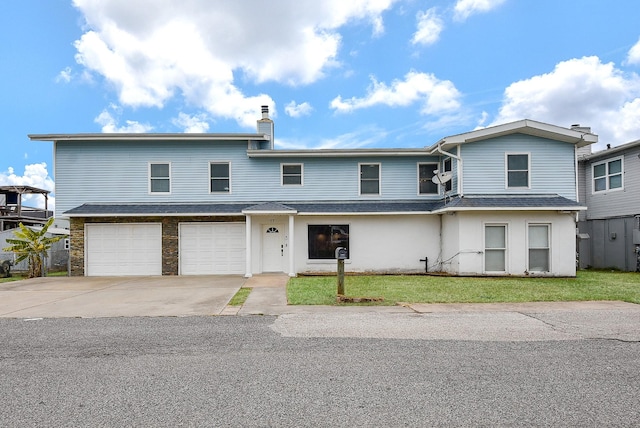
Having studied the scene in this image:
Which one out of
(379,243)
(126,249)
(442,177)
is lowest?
(126,249)

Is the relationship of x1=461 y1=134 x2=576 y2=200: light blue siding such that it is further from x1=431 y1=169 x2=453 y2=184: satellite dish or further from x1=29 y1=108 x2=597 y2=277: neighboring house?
x1=431 y1=169 x2=453 y2=184: satellite dish

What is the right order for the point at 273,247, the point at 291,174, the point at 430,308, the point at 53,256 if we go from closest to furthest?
1. the point at 430,308
2. the point at 273,247
3. the point at 291,174
4. the point at 53,256

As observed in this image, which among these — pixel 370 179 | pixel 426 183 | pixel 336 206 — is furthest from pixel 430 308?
pixel 426 183

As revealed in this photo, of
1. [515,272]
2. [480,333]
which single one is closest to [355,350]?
[480,333]

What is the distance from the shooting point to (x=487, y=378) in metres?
4.43

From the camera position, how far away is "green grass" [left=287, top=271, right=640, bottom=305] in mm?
9695

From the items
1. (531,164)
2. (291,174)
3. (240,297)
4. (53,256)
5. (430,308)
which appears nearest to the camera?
(430,308)

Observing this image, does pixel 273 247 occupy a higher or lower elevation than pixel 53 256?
higher

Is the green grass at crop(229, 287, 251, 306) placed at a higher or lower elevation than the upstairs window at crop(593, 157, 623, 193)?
lower

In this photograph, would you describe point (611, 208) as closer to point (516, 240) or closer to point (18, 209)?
point (516, 240)

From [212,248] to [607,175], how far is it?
57.8ft

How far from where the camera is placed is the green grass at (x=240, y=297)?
9.44 meters

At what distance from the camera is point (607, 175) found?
18.6m

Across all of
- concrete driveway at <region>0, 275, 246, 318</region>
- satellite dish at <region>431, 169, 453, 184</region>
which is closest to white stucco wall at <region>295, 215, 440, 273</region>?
satellite dish at <region>431, 169, 453, 184</region>
